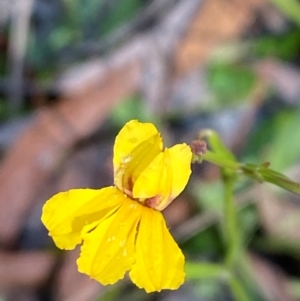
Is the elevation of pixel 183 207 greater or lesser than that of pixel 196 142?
lesser

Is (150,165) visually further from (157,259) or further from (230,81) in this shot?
(230,81)

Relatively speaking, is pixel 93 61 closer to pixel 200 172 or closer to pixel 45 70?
pixel 45 70

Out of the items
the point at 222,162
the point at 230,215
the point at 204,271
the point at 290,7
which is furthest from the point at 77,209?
the point at 290,7

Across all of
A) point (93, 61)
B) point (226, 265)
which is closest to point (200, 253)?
point (226, 265)

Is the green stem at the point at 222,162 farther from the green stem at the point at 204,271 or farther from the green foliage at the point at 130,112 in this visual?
the green foliage at the point at 130,112

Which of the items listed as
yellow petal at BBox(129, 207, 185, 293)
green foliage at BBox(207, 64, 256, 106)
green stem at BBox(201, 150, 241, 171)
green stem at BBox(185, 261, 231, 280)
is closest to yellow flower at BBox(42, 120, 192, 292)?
yellow petal at BBox(129, 207, 185, 293)
